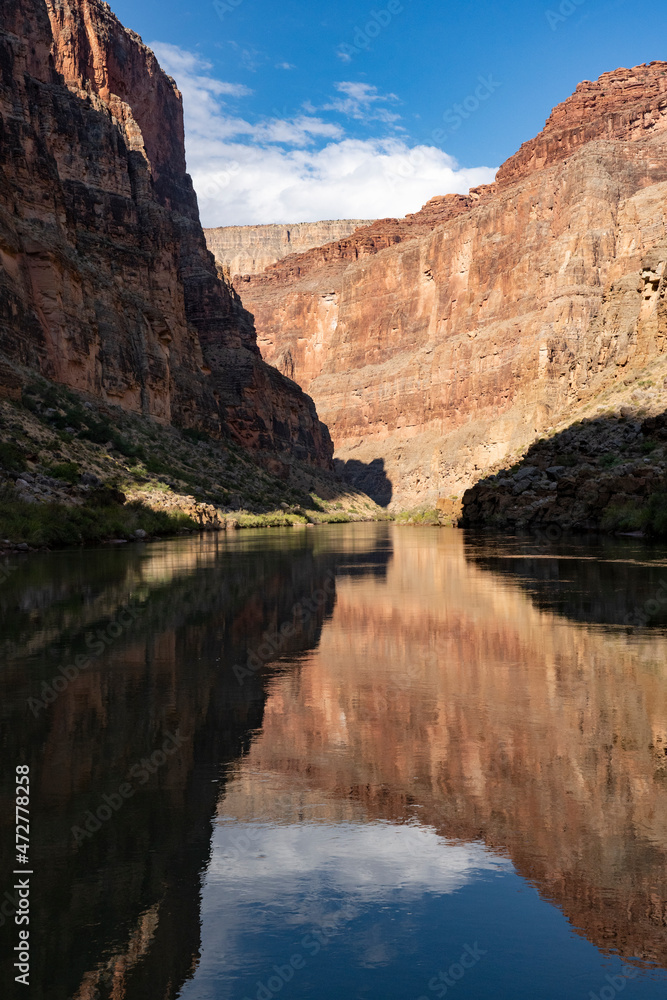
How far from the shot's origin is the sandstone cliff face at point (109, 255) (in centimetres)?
4850

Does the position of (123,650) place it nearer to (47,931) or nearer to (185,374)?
(47,931)

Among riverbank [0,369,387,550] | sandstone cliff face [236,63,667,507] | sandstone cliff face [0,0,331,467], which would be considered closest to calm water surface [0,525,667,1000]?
riverbank [0,369,387,550]

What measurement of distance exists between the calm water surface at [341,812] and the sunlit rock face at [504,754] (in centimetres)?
2

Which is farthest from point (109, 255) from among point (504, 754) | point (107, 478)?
point (504, 754)

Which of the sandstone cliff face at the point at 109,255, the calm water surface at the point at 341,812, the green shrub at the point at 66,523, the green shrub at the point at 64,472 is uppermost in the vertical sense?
the sandstone cliff face at the point at 109,255

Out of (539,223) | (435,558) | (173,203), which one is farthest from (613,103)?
(435,558)

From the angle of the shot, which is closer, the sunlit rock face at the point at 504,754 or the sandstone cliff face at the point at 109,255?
the sunlit rock face at the point at 504,754

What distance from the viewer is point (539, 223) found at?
107 meters

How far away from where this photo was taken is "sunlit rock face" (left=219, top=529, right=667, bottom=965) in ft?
11.0

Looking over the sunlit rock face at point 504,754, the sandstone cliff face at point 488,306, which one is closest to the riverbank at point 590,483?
the sandstone cliff face at point 488,306

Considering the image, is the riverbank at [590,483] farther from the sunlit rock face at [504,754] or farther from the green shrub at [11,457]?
the green shrub at [11,457]

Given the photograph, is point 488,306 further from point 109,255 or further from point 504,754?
point 504,754

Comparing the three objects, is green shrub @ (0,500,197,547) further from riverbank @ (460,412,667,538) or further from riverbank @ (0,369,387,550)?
riverbank @ (460,412,667,538)

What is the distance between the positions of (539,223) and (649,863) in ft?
369
